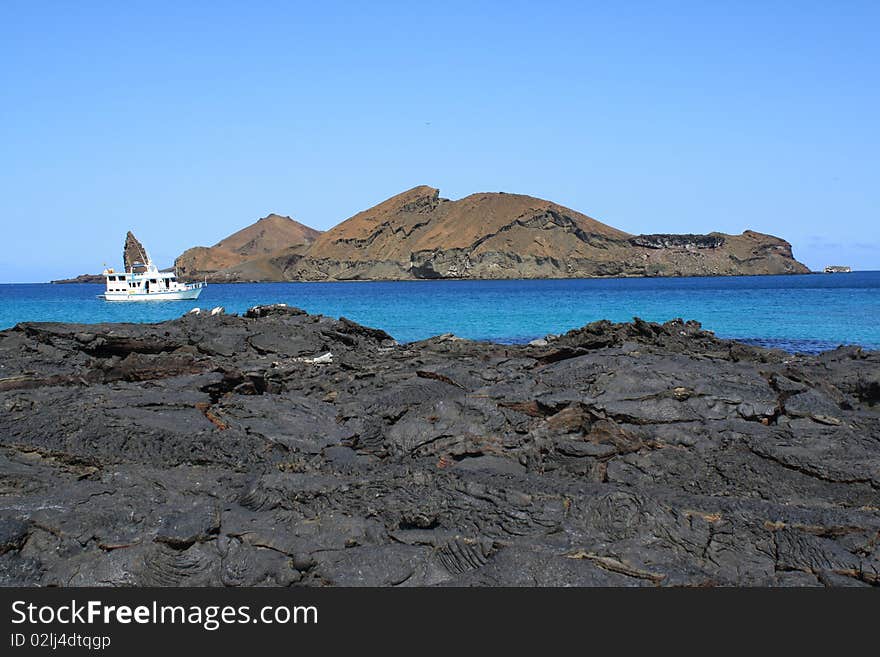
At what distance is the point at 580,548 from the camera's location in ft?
22.6

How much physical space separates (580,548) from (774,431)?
14.0ft

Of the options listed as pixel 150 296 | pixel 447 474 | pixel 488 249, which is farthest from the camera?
pixel 488 249

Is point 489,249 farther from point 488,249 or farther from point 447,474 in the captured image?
point 447,474

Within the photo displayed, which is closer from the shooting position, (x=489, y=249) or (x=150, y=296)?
(x=150, y=296)

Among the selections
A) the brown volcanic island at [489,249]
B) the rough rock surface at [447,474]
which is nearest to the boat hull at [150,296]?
the rough rock surface at [447,474]

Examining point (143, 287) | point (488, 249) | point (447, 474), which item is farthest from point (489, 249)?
point (447, 474)

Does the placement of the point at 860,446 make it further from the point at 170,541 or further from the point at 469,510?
the point at 170,541

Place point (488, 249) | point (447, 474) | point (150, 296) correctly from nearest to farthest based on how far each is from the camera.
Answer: point (447, 474), point (150, 296), point (488, 249)

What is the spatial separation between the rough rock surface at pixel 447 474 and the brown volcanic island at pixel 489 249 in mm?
149697

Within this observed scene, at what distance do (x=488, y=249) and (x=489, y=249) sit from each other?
0.76 feet

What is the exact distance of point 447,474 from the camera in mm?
8695

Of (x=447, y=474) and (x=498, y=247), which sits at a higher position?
(x=498, y=247)

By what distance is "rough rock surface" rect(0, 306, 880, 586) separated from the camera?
6691 millimetres

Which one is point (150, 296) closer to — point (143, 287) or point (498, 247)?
point (143, 287)
